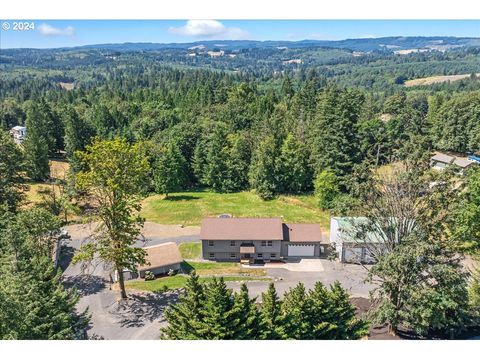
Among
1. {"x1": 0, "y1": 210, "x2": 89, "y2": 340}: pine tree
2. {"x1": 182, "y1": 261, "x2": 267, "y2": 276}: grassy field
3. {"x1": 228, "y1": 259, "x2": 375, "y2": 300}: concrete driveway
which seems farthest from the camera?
{"x1": 182, "y1": 261, "x2": 267, "y2": 276}: grassy field

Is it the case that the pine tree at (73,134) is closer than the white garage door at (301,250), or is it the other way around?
the white garage door at (301,250)

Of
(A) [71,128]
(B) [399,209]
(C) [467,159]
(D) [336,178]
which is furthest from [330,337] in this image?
(A) [71,128]

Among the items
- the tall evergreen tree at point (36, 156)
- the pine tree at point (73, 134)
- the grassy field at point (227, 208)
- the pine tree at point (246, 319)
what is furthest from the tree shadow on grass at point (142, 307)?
the pine tree at point (73, 134)

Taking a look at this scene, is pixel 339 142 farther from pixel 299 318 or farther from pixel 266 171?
pixel 299 318

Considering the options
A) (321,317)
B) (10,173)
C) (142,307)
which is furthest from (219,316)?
(10,173)

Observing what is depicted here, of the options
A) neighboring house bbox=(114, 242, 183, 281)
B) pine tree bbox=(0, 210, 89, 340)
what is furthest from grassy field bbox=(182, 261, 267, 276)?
pine tree bbox=(0, 210, 89, 340)

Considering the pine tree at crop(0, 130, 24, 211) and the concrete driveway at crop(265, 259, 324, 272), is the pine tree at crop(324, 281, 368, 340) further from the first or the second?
the pine tree at crop(0, 130, 24, 211)

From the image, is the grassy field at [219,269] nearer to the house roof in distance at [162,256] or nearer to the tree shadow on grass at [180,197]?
the house roof in distance at [162,256]
